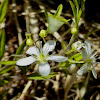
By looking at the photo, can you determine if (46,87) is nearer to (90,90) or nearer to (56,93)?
(56,93)

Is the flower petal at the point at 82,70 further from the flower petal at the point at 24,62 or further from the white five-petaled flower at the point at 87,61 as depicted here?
the flower petal at the point at 24,62

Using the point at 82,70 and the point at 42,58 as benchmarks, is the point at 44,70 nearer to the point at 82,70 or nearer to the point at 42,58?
the point at 42,58

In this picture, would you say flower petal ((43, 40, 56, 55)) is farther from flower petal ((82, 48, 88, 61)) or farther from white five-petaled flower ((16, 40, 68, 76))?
flower petal ((82, 48, 88, 61))

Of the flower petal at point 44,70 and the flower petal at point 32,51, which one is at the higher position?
the flower petal at point 32,51

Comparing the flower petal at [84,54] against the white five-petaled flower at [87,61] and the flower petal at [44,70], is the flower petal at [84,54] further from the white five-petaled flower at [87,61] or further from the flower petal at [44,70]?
the flower petal at [44,70]

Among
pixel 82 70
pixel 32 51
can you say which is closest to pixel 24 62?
pixel 32 51

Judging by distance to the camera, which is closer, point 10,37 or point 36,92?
point 36,92

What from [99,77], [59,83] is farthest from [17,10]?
[99,77]

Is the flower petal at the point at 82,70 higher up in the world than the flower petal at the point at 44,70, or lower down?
lower down

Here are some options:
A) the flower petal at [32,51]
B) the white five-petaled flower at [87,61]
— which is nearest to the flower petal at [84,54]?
the white five-petaled flower at [87,61]

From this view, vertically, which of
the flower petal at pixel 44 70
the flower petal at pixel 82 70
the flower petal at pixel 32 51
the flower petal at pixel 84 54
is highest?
the flower petal at pixel 32 51

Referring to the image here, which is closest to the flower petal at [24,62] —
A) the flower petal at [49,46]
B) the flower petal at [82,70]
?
the flower petal at [49,46]
